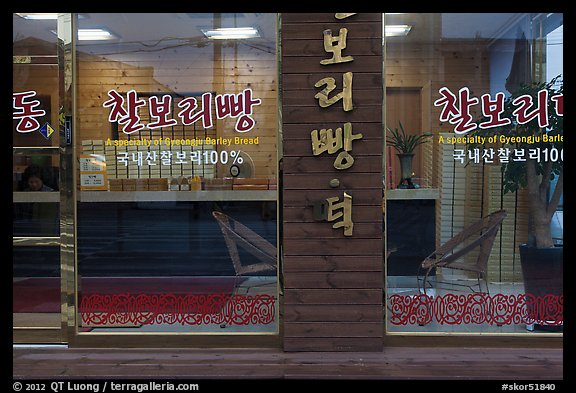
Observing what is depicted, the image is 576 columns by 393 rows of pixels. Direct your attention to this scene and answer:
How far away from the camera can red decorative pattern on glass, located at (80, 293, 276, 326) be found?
4.55 meters

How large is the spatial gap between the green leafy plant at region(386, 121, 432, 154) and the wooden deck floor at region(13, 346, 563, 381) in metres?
1.37

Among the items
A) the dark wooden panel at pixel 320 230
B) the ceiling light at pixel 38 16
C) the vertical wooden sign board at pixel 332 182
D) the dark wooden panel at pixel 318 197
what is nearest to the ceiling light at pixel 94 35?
the ceiling light at pixel 38 16

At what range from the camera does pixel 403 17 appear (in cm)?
475

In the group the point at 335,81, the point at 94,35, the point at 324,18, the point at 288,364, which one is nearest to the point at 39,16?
the point at 94,35

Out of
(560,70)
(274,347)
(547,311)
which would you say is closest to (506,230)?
(547,311)

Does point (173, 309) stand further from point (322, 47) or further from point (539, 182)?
point (539, 182)

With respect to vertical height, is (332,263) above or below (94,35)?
below

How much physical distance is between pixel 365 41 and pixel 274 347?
2081mm

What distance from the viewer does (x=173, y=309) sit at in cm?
459

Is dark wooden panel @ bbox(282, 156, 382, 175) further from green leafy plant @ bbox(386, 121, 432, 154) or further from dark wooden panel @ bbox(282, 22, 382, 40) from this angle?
dark wooden panel @ bbox(282, 22, 382, 40)

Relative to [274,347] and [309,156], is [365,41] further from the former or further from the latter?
[274,347]

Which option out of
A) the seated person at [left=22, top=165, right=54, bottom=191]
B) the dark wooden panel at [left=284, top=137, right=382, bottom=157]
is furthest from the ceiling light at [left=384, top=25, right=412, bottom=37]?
the seated person at [left=22, top=165, right=54, bottom=191]

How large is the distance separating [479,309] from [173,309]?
2082 mm

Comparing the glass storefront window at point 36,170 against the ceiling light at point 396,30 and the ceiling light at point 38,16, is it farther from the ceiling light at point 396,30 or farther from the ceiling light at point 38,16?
the ceiling light at point 396,30
